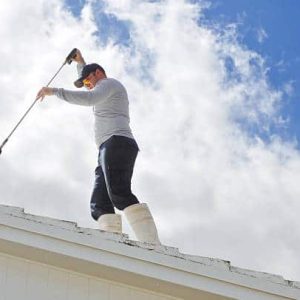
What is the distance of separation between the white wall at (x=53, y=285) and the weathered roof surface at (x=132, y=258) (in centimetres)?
15

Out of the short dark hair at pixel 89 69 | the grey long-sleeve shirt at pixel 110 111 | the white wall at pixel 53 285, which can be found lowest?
the white wall at pixel 53 285

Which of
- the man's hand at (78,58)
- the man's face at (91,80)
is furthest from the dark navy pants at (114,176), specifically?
the man's hand at (78,58)

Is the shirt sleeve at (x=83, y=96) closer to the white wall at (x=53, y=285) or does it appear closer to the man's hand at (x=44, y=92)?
the man's hand at (x=44, y=92)

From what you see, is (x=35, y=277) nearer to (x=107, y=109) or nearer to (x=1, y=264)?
(x=1, y=264)

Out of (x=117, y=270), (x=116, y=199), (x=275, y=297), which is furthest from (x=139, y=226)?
(x=275, y=297)

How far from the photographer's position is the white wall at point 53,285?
4.88 meters

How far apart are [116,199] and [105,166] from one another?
10.8 inches

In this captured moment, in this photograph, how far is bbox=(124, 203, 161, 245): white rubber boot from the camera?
541cm

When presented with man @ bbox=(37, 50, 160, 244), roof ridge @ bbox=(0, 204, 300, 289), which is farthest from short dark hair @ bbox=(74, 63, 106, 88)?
roof ridge @ bbox=(0, 204, 300, 289)

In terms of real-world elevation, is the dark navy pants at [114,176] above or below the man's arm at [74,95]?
below

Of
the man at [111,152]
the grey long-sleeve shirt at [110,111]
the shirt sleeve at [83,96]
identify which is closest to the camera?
the man at [111,152]

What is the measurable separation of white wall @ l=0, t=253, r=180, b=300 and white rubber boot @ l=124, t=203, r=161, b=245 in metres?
0.46

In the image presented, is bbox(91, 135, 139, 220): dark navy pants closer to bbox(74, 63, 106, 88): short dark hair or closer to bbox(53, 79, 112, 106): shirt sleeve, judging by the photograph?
bbox(53, 79, 112, 106): shirt sleeve

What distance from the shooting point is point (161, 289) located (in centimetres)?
494
